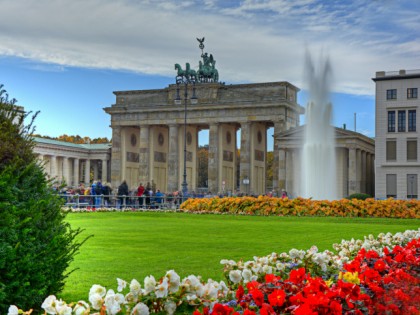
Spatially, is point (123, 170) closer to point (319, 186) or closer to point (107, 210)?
point (319, 186)

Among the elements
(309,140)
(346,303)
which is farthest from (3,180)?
(309,140)

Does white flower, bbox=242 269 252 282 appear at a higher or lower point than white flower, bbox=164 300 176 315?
higher

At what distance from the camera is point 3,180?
22.3ft

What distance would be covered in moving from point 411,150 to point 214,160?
31819 millimetres

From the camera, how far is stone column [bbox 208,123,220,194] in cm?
9512

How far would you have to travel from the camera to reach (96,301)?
564 centimetres

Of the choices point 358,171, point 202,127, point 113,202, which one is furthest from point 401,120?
point 113,202

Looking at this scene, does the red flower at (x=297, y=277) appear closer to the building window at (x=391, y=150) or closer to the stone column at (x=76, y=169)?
the building window at (x=391, y=150)

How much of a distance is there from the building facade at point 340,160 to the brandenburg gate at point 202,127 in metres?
5.51

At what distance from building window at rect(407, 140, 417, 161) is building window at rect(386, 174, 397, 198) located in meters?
2.72

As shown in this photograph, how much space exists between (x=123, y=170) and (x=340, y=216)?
236 ft

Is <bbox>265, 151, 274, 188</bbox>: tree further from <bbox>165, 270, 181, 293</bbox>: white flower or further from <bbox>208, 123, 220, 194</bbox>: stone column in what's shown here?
<bbox>165, 270, 181, 293</bbox>: white flower

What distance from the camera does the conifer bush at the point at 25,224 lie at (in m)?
6.70

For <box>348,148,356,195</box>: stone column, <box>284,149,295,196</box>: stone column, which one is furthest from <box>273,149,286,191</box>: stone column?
<box>348,148,356,195</box>: stone column
